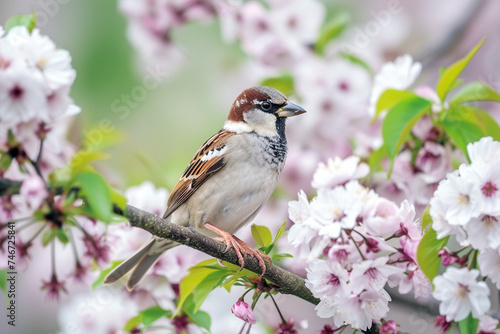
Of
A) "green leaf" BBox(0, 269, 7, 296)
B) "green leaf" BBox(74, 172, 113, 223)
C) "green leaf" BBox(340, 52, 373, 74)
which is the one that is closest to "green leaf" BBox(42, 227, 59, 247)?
"green leaf" BBox(0, 269, 7, 296)

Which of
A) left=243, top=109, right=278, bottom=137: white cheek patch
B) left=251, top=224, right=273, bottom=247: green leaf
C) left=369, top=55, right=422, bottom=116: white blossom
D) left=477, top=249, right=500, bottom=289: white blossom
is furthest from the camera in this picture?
left=369, top=55, right=422, bottom=116: white blossom

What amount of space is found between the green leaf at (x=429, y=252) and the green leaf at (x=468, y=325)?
109 millimetres

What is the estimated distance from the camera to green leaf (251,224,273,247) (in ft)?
5.13

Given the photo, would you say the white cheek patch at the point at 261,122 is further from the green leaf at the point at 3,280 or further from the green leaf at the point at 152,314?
the green leaf at the point at 3,280

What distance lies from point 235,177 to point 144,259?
1.22 feet

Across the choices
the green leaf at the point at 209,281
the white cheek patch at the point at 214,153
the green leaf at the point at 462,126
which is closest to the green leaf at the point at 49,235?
the green leaf at the point at 209,281

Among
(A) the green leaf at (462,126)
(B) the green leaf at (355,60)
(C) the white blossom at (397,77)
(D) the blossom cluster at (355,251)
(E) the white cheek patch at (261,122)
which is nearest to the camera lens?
(D) the blossom cluster at (355,251)

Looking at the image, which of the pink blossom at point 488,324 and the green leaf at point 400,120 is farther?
the green leaf at point 400,120

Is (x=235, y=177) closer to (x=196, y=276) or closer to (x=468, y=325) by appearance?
(x=196, y=276)

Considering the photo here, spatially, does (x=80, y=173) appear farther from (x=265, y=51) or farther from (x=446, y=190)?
(x=265, y=51)

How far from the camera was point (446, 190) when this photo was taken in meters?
1.33

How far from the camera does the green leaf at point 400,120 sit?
1.73 metres

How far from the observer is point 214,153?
2.07 metres

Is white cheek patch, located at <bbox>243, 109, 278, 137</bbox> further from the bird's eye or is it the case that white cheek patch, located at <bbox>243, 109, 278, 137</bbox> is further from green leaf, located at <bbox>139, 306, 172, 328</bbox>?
green leaf, located at <bbox>139, 306, 172, 328</bbox>
